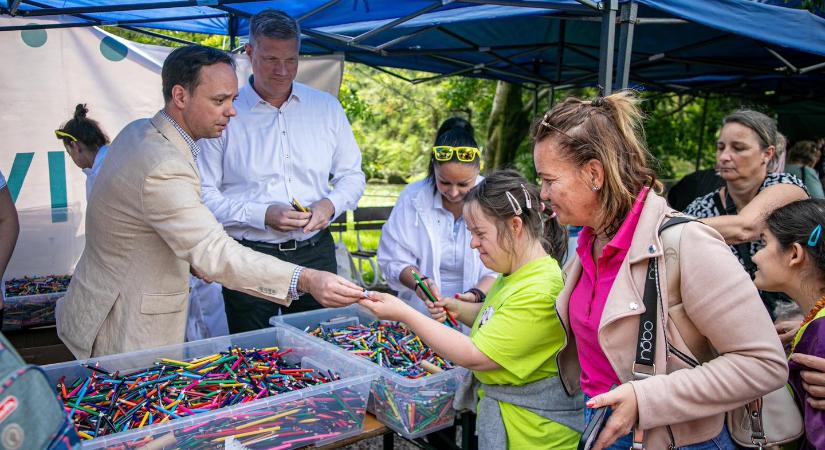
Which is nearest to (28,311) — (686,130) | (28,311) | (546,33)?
(28,311)

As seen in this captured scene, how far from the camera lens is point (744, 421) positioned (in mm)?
1628

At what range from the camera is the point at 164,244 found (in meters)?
2.37

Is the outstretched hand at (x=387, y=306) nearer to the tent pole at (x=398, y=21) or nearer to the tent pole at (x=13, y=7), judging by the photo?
the tent pole at (x=398, y=21)

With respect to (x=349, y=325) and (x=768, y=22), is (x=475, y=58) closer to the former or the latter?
(x=768, y=22)

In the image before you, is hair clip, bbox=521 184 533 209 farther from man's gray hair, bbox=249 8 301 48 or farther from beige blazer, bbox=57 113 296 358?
man's gray hair, bbox=249 8 301 48

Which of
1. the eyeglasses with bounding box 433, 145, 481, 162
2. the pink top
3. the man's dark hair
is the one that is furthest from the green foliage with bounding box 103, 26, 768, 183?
the pink top

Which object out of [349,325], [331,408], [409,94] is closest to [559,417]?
[331,408]

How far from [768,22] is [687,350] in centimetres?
257

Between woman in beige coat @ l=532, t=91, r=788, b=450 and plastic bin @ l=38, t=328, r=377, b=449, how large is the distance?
0.76m

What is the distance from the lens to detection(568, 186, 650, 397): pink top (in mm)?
1616

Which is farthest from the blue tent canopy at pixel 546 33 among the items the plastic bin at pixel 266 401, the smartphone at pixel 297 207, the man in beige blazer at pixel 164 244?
Result: the plastic bin at pixel 266 401

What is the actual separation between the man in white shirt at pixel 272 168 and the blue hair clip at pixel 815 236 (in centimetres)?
202

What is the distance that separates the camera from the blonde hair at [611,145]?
1.61 metres

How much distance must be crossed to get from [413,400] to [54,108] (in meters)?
4.39
